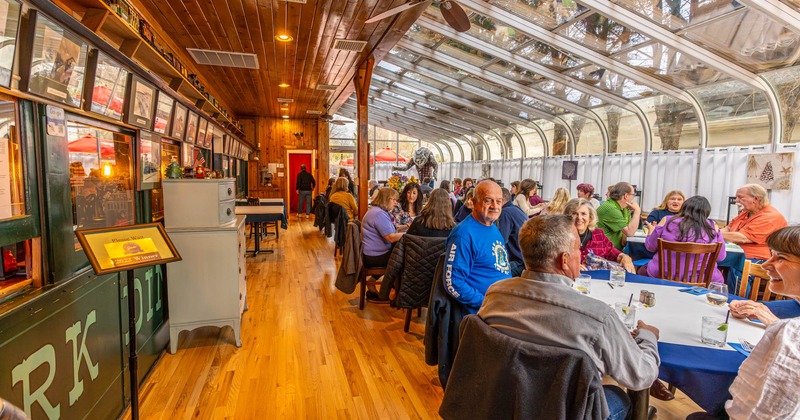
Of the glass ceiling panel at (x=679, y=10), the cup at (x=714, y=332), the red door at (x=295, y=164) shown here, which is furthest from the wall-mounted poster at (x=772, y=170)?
the red door at (x=295, y=164)

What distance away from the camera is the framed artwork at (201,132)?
17.9ft

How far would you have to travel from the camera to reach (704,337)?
168cm

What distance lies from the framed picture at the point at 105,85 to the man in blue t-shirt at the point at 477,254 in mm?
2193

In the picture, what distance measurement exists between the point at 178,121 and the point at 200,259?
75.3 inches

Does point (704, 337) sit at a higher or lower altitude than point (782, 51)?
lower

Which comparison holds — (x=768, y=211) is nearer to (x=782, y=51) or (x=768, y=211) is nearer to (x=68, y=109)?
(x=782, y=51)

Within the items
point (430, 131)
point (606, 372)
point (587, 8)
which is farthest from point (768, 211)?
point (430, 131)

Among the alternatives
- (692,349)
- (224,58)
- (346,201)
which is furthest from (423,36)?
(692,349)

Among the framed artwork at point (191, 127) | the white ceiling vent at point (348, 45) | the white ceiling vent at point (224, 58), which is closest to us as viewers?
the framed artwork at point (191, 127)

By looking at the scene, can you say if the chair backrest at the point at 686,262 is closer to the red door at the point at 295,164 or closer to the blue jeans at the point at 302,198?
the blue jeans at the point at 302,198

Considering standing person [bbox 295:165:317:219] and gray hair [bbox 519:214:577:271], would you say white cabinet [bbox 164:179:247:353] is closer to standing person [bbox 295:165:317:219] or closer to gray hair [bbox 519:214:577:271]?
gray hair [bbox 519:214:577:271]

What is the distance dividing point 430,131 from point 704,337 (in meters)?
15.2

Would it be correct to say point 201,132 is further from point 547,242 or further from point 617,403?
point 617,403

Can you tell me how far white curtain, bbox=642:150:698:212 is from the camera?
6895 mm
